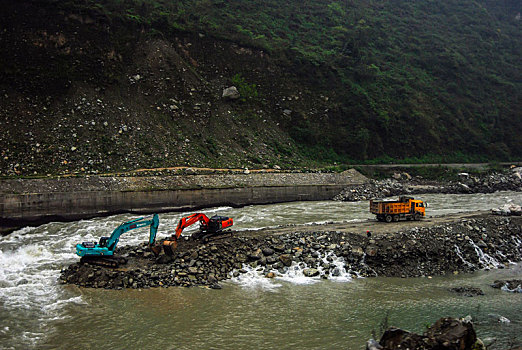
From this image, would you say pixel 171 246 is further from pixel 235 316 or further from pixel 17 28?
pixel 17 28

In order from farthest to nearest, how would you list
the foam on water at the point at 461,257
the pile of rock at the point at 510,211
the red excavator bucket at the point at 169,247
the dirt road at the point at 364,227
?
the pile of rock at the point at 510,211, the dirt road at the point at 364,227, the foam on water at the point at 461,257, the red excavator bucket at the point at 169,247

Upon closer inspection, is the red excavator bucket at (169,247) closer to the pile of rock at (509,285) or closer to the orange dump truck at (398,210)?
the orange dump truck at (398,210)

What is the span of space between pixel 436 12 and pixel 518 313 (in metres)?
104

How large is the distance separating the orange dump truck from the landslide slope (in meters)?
19.2

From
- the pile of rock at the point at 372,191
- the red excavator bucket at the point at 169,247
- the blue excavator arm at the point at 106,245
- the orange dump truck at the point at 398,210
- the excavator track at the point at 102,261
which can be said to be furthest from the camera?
the pile of rock at the point at 372,191

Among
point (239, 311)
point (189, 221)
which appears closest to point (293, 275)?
point (239, 311)

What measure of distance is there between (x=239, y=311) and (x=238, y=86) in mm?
Answer: 41012

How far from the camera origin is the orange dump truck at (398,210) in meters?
22.2

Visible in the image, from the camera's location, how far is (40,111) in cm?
3428

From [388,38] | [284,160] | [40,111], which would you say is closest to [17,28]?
[40,111]

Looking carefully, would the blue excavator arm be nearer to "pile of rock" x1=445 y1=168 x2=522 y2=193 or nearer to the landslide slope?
the landslide slope

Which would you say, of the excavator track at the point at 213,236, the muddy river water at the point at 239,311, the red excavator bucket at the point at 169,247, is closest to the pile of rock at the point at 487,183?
the muddy river water at the point at 239,311

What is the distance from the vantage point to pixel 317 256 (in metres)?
16.7

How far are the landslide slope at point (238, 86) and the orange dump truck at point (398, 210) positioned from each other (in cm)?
1916
